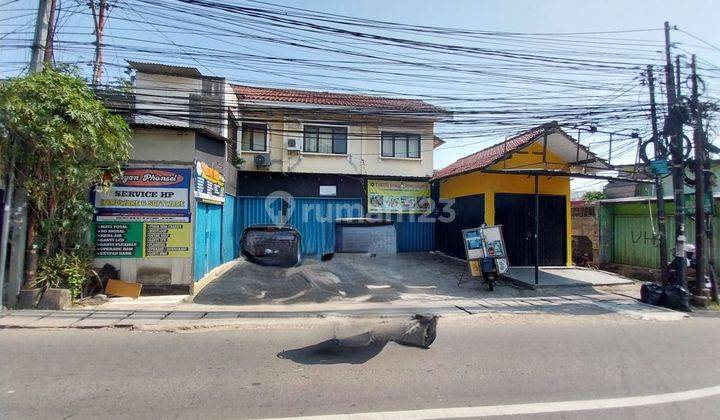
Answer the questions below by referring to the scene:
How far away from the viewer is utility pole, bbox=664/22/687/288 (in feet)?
29.5

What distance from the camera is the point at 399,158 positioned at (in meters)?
17.0

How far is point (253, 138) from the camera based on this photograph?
53.1ft

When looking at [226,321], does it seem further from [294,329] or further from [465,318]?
[465,318]

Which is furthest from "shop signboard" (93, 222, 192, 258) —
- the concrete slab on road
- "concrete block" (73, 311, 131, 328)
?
the concrete slab on road

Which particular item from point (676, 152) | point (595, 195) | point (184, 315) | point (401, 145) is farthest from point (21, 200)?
point (595, 195)

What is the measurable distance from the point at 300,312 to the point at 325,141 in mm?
10150

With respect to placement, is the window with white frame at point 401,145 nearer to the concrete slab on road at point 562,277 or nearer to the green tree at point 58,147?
the concrete slab on road at point 562,277

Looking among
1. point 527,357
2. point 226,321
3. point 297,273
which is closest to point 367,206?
point 297,273

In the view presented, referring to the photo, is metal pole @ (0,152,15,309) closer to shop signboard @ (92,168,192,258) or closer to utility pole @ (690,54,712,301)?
shop signboard @ (92,168,192,258)

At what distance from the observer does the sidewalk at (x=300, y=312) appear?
6.59 meters

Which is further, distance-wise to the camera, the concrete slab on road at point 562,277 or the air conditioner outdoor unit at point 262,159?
the air conditioner outdoor unit at point 262,159

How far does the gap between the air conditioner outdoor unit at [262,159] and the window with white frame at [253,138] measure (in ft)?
1.49

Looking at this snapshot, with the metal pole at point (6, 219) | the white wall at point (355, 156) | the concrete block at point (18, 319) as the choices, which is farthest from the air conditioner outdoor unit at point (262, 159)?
the concrete block at point (18, 319)

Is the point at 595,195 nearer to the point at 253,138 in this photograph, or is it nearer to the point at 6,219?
the point at 253,138
